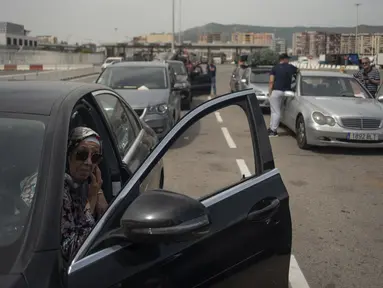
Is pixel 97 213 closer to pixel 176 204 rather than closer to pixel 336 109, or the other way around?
pixel 176 204

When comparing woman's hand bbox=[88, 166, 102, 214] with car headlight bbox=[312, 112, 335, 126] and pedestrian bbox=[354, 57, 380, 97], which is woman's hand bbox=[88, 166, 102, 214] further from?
pedestrian bbox=[354, 57, 380, 97]

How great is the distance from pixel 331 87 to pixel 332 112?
1836mm

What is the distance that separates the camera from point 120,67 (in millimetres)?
11414

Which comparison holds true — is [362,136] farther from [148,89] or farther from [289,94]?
[148,89]

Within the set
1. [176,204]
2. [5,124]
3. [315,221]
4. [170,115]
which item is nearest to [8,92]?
[5,124]

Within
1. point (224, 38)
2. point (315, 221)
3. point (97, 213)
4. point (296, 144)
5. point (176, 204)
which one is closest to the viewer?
point (176, 204)

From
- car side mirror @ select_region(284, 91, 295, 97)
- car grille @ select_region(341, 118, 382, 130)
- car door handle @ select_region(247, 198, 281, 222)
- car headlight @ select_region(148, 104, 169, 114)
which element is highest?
car side mirror @ select_region(284, 91, 295, 97)

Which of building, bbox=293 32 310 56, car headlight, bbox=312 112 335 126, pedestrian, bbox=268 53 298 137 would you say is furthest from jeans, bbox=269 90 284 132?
building, bbox=293 32 310 56

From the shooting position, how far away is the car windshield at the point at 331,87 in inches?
425

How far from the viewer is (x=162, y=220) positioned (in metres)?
1.79

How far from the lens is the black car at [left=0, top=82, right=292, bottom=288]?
1.77 metres

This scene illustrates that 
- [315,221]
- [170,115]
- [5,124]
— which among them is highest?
[5,124]

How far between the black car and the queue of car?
596 cm

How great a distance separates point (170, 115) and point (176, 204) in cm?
786
